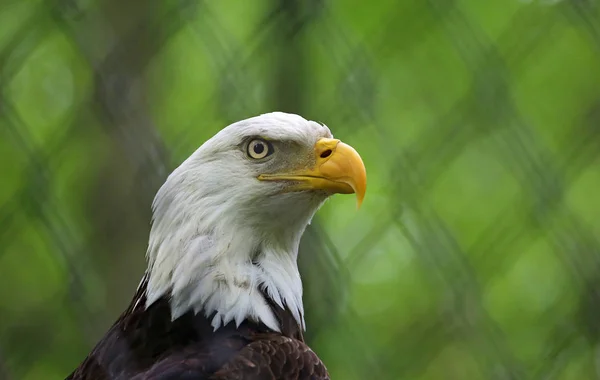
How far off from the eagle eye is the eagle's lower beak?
0.14 feet

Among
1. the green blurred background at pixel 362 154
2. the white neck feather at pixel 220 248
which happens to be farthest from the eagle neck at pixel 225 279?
the green blurred background at pixel 362 154

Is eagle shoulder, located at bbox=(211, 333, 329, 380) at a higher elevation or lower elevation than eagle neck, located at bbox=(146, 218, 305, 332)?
lower

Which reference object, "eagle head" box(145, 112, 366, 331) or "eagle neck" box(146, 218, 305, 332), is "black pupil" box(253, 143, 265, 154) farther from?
"eagle neck" box(146, 218, 305, 332)

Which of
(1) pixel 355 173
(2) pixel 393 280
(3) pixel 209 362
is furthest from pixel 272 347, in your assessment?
(2) pixel 393 280

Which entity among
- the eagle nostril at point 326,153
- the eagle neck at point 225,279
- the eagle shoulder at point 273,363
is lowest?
the eagle shoulder at point 273,363

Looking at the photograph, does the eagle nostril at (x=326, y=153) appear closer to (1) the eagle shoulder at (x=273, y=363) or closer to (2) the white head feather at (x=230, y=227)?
(2) the white head feather at (x=230, y=227)

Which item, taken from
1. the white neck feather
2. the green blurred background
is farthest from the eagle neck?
the green blurred background

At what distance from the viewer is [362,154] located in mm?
2150

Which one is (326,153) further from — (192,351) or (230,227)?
(192,351)

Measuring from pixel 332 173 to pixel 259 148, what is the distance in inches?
6.0

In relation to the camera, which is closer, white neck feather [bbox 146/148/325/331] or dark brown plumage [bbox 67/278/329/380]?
dark brown plumage [bbox 67/278/329/380]

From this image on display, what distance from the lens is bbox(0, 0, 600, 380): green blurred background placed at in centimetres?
142

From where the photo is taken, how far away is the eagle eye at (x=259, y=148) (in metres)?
1.67

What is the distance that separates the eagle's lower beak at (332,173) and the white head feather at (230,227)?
19 millimetres
